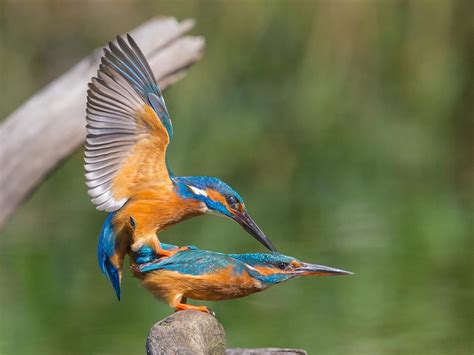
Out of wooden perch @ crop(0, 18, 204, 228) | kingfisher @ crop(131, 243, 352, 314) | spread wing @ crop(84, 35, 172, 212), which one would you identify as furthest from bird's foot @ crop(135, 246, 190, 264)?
wooden perch @ crop(0, 18, 204, 228)

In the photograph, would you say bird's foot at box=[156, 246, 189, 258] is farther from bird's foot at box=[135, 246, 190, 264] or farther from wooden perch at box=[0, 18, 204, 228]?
wooden perch at box=[0, 18, 204, 228]

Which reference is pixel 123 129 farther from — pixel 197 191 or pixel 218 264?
pixel 218 264

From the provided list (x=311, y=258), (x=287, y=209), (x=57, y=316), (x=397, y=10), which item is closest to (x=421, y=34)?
(x=397, y=10)

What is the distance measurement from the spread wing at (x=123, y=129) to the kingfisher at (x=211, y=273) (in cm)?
16

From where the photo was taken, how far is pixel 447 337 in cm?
567

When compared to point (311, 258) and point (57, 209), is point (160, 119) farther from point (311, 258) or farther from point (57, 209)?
point (57, 209)

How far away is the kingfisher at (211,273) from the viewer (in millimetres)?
2354

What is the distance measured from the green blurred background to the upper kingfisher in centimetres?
355

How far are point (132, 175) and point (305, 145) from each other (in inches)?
222

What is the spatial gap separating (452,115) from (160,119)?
243 inches

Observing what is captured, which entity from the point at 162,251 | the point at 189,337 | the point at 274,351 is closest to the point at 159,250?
the point at 162,251

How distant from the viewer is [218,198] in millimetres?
2393

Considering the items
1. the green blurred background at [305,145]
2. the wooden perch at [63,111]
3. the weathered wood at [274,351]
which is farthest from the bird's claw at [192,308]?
the green blurred background at [305,145]

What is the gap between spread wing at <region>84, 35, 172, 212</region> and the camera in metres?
2.40
